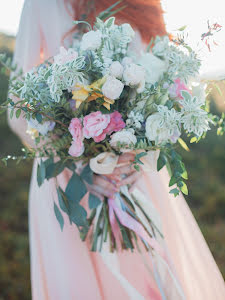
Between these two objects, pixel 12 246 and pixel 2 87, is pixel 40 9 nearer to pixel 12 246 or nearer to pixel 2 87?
pixel 12 246

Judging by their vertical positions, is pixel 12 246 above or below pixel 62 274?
below

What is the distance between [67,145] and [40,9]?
869mm

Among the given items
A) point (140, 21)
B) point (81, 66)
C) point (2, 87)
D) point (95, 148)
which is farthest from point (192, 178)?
point (2, 87)

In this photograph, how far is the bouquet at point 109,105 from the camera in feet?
4.67

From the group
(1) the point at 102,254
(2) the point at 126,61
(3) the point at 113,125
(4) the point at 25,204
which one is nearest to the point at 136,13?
(2) the point at 126,61


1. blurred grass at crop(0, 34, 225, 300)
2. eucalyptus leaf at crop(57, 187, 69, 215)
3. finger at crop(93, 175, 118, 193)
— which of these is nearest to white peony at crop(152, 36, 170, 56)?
finger at crop(93, 175, 118, 193)

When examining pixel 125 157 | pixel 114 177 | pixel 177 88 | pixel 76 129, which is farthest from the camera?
pixel 114 177

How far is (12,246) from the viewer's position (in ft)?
10.9

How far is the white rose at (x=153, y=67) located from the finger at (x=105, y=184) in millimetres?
542

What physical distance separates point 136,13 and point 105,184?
102 cm

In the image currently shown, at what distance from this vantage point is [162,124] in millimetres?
1437

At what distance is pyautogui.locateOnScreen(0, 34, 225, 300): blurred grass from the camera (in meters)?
2.98

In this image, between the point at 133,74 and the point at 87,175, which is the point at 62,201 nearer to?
the point at 87,175

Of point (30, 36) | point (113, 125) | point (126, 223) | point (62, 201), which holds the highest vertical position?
point (30, 36)
